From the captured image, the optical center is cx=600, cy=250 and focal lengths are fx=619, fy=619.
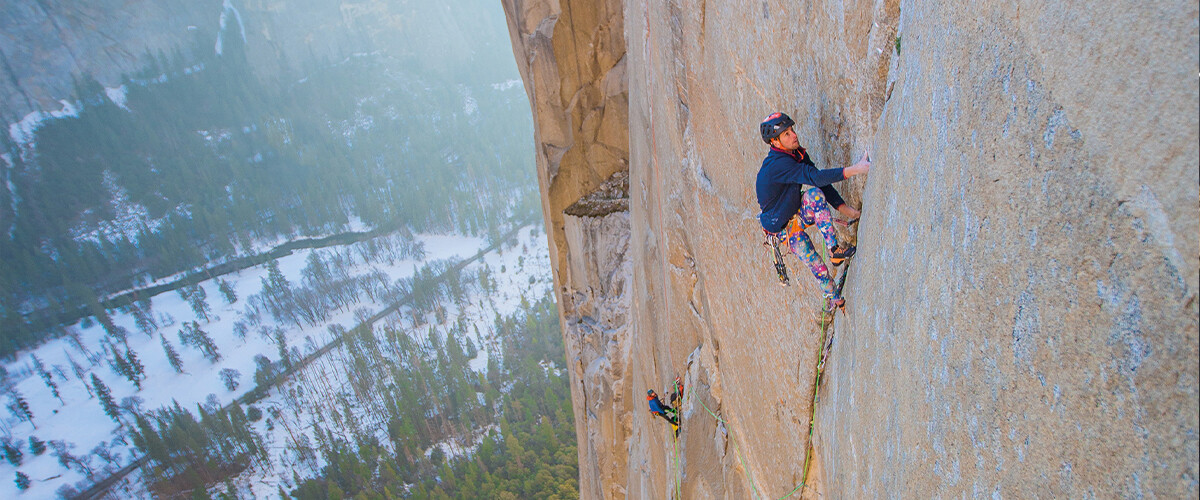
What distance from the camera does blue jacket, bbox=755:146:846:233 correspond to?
3023mm

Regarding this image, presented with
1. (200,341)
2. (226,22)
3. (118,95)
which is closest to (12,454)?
(200,341)

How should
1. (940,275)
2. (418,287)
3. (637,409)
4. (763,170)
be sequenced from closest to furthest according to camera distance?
(940,275) < (763,170) < (637,409) < (418,287)

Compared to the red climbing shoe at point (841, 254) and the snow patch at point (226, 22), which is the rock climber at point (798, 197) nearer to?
the red climbing shoe at point (841, 254)

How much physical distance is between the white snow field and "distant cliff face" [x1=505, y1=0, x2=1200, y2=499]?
39.5 meters

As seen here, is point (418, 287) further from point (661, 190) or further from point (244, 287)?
point (661, 190)

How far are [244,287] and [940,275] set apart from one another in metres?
71.2

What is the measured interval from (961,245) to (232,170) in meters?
88.1

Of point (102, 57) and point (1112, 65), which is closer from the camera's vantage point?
point (1112, 65)

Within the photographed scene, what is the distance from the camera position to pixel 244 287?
206ft

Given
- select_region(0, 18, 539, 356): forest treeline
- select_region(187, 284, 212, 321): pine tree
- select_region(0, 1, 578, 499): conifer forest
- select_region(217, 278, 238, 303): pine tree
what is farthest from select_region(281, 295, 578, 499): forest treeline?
A: select_region(0, 18, 539, 356): forest treeline

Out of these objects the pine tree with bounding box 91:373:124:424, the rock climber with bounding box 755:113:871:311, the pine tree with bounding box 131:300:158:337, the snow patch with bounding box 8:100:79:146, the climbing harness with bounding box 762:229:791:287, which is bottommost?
the pine tree with bounding box 91:373:124:424

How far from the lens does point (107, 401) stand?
157 ft

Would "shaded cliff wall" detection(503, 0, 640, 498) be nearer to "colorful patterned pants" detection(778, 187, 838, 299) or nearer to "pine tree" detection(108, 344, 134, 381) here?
"colorful patterned pants" detection(778, 187, 838, 299)

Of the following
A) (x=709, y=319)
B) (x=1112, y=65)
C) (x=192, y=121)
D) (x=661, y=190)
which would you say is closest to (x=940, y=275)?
(x=1112, y=65)
